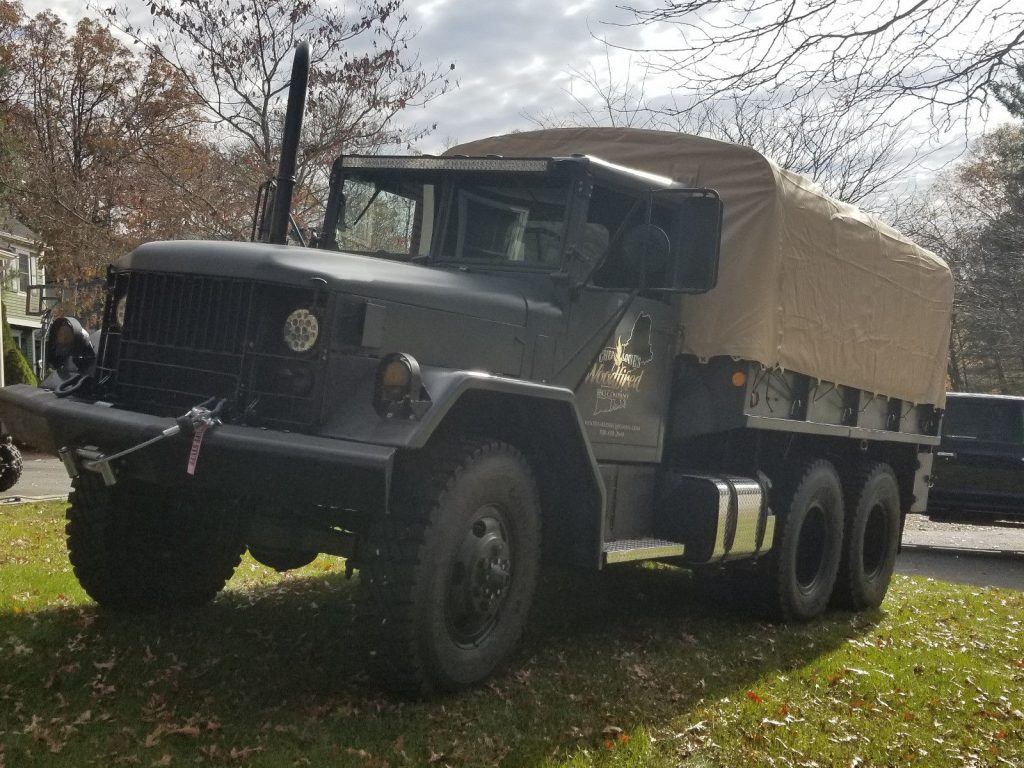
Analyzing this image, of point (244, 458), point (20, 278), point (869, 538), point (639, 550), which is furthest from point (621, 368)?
point (20, 278)

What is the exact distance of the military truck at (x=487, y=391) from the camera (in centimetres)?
496

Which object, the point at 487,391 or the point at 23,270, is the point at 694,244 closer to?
the point at 487,391

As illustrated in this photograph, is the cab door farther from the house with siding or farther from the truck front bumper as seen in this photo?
the house with siding

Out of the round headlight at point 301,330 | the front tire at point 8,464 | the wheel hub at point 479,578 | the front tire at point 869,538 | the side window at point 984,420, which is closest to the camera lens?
the round headlight at point 301,330

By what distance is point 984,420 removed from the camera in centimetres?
1567

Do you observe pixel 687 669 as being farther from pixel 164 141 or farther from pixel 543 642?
pixel 164 141

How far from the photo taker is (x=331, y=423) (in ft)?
16.1

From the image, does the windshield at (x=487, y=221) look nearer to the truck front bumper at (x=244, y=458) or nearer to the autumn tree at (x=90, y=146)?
the truck front bumper at (x=244, y=458)

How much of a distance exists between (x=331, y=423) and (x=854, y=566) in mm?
5295

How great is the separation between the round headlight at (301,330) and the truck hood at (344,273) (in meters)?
0.15

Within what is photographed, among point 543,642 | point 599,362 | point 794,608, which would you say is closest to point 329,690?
point 543,642

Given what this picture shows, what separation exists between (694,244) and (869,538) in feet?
13.8

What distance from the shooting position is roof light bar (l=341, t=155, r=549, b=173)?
6.32 meters

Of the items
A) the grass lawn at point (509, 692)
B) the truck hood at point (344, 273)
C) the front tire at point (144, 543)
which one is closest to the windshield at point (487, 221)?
the truck hood at point (344, 273)
